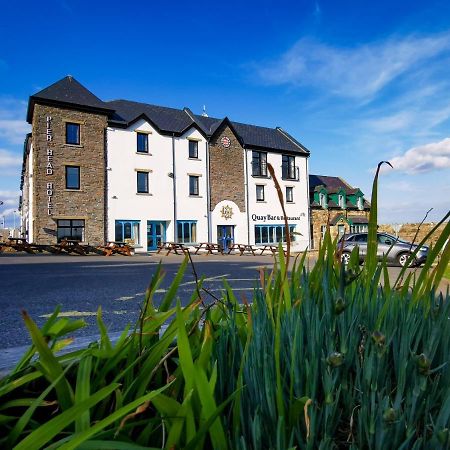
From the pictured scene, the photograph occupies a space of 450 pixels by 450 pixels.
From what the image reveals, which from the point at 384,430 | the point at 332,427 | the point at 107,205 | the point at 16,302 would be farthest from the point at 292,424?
the point at 107,205

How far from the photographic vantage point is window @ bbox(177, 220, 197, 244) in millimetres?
29297

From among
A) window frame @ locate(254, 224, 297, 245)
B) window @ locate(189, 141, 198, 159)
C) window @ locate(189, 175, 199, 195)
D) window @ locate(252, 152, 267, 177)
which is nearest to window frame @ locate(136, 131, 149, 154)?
window @ locate(189, 141, 198, 159)

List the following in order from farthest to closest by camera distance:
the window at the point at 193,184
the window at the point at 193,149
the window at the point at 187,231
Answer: the window at the point at 193,149, the window at the point at 193,184, the window at the point at 187,231

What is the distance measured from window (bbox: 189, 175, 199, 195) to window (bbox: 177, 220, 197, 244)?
2.36 meters

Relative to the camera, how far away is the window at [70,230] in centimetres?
2467

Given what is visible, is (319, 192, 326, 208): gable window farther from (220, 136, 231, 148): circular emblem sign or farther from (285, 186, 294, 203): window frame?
(220, 136, 231, 148): circular emblem sign

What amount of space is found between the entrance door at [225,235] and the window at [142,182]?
6.84m

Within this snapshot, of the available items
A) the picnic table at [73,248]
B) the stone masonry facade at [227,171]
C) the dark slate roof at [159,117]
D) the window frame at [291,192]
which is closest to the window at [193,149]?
the dark slate roof at [159,117]

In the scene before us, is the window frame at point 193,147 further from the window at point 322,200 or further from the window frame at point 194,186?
the window at point 322,200

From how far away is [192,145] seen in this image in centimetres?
3078

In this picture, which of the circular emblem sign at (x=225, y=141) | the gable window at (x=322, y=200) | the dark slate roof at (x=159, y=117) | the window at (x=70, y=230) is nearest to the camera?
the window at (x=70, y=230)

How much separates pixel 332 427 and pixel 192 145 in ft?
101

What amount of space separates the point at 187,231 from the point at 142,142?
7.45m

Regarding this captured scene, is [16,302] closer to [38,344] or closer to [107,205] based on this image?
[38,344]
